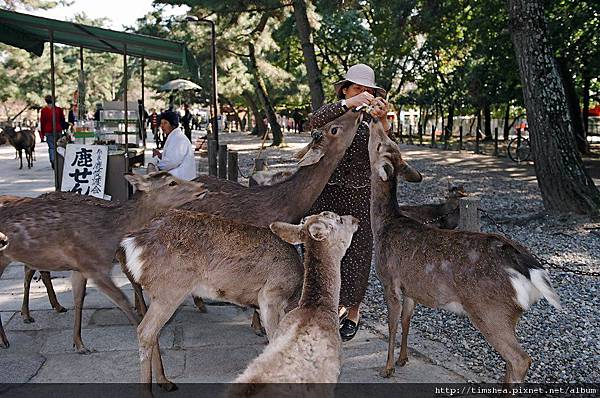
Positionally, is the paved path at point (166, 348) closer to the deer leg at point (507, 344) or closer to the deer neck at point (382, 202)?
the deer leg at point (507, 344)

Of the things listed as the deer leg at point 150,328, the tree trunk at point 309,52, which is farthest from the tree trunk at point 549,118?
the tree trunk at point 309,52

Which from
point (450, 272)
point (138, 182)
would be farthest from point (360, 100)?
point (138, 182)

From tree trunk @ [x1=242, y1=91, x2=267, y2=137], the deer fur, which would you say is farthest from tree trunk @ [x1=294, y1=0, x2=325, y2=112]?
tree trunk @ [x1=242, y1=91, x2=267, y2=137]

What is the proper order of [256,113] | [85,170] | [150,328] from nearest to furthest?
1. [150,328]
2. [85,170]
3. [256,113]

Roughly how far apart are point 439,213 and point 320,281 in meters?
4.38

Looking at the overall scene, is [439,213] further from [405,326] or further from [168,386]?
[168,386]

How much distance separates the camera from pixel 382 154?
4402mm

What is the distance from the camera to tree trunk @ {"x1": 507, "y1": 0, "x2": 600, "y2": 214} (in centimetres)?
836

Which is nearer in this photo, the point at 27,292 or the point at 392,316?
the point at 392,316

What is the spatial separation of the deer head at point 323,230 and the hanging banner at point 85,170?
16.4 feet

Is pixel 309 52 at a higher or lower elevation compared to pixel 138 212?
higher

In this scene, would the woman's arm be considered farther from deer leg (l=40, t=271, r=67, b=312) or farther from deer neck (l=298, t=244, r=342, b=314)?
deer leg (l=40, t=271, r=67, b=312)

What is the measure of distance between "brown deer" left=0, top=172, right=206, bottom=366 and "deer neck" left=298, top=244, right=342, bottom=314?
70.1 inches

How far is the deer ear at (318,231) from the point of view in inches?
114
